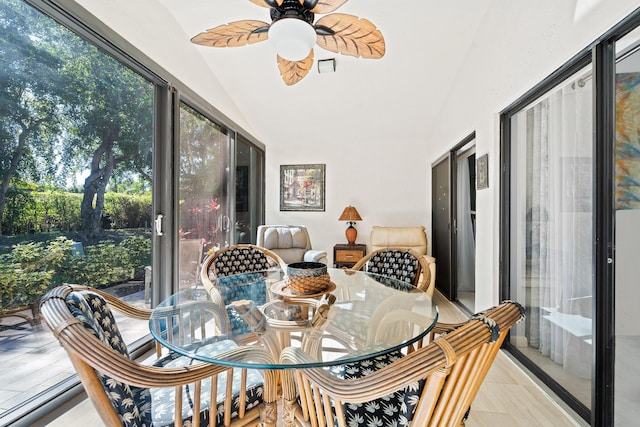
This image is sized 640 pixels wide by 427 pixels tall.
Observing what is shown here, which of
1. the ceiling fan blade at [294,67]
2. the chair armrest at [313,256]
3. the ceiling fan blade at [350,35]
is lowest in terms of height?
the chair armrest at [313,256]

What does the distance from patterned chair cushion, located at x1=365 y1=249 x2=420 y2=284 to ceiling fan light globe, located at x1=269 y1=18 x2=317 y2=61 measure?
1.46 m

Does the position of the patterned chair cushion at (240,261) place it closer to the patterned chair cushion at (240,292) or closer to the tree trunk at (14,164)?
the patterned chair cushion at (240,292)

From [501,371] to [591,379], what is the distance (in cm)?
64

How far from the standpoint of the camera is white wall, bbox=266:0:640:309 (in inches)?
67.2

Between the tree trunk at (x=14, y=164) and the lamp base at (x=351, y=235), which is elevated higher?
the tree trunk at (x=14, y=164)

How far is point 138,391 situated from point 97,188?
1370 millimetres

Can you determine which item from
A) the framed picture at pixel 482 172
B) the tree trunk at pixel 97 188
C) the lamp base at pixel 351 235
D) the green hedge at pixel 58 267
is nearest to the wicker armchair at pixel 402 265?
the framed picture at pixel 482 172

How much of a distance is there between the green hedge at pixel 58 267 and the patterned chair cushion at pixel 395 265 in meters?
1.76

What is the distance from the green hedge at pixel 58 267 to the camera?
1.42m

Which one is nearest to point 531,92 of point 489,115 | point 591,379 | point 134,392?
point 489,115

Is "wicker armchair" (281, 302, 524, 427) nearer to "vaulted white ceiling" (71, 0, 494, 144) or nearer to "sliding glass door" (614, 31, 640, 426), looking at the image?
"sliding glass door" (614, 31, 640, 426)

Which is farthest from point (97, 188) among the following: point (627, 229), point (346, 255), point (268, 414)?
point (346, 255)

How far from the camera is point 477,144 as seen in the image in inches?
110

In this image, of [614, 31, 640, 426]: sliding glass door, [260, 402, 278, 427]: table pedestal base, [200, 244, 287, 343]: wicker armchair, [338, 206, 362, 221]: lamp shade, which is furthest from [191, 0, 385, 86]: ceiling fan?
[338, 206, 362, 221]: lamp shade
